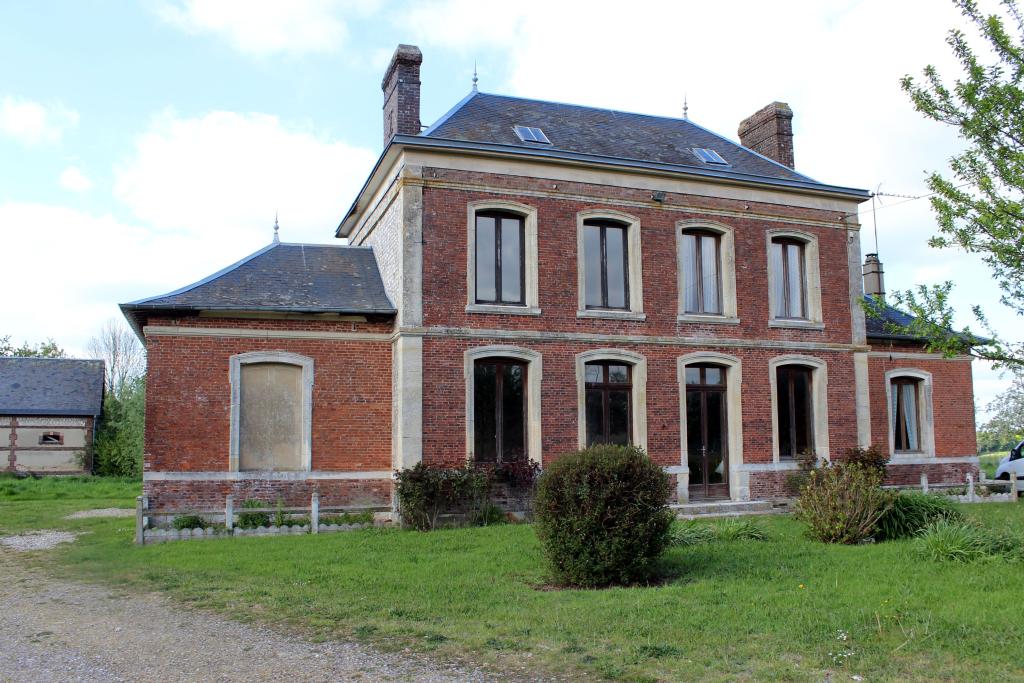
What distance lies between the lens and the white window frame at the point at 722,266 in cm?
1705

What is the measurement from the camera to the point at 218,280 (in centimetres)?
1530

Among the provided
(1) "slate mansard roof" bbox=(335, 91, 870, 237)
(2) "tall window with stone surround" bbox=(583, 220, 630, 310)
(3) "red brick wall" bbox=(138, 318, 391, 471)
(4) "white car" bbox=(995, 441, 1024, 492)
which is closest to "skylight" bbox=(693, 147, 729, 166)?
(1) "slate mansard roof" bbox=(335, 91, 870, 237)

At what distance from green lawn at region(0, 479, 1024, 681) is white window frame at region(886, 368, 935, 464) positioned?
24.2 ft

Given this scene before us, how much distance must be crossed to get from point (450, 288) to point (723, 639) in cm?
980

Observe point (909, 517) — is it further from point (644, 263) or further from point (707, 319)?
point (644, 263)

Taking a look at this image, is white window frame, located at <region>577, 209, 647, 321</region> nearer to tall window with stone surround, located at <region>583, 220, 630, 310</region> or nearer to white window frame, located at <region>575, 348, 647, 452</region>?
tall window with stone surround, located at <region>583, 220, 630, 310</region>

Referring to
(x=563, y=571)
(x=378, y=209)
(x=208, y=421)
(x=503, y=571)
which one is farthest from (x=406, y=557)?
(x=378, y=209)

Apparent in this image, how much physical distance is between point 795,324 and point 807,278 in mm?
1166

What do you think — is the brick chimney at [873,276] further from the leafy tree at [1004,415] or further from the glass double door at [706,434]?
the leafy tree at [1004,415]

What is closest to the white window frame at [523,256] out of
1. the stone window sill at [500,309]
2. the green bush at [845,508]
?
the stone window sill at [500,309]

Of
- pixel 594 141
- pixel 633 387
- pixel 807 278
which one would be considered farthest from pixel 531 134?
pixel 807 278

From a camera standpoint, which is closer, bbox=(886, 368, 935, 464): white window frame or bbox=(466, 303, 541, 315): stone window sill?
bbox=(466, 303, 541, 315): stone window sill

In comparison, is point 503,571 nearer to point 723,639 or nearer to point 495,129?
point 723,639

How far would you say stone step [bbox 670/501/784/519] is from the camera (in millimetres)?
15883
